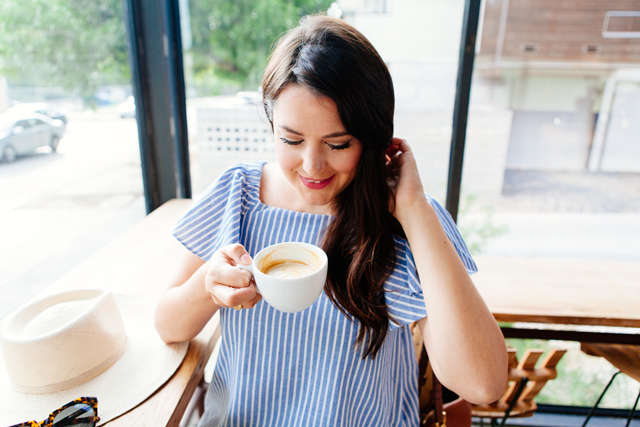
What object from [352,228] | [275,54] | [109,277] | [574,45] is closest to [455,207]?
[574,45]

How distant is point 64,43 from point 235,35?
0.87 meters

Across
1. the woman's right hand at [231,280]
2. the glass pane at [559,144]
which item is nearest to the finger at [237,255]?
the woman's right hand at [231,280]

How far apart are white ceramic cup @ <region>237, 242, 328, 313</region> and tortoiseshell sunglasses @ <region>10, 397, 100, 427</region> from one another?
40 centimetres

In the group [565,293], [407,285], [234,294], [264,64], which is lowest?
[565,293]

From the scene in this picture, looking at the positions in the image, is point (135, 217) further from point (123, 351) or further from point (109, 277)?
point (123, 351)

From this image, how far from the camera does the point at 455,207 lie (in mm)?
2061

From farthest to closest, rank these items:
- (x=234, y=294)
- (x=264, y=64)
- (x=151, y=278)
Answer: (x=264, y=64) → (x=151, y=278) → (x=234, y=294)

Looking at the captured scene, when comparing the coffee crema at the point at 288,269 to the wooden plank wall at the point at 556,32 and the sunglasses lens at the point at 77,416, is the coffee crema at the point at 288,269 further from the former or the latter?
the wooden plank wall at the point at 556,32

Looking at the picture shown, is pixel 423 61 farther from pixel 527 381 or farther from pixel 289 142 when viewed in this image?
pixel 527 381

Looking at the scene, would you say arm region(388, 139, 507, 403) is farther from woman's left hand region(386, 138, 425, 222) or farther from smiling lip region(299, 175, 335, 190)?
smiling lip region(299, 175, 335, 190)

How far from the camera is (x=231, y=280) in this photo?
2.32 ft

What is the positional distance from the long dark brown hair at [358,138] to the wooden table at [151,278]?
397 millimetres

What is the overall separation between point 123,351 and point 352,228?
656mm

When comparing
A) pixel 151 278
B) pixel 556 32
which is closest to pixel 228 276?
pixel 151 278
